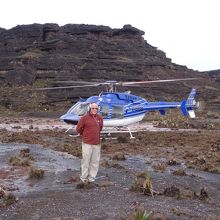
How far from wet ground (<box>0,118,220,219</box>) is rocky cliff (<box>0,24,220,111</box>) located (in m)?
37.4

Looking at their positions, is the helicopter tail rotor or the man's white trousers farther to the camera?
the helicopter tail rotor

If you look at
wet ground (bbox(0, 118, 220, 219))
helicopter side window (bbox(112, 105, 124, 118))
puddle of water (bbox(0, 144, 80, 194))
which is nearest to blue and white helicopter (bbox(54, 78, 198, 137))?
helicopter side window (bbox(112, 105, 124, 118))

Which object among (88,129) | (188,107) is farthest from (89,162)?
(188,107)

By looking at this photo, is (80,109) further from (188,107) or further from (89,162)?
(89,162)

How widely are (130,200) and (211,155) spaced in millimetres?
8256

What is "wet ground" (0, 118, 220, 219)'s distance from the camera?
8781 millimetres

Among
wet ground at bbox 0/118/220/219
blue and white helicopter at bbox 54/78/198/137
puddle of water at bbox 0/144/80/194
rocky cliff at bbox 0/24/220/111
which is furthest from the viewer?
rocky cliff at bbox 0/24/220/111

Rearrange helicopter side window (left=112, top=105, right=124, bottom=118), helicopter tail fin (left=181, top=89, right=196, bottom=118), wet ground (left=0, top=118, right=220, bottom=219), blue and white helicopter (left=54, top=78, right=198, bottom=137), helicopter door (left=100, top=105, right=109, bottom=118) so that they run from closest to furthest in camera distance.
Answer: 1. wet ground (left=0, top=118, right=220, bottom=219)
2. blue and white helicopter (left=54, top=78, right=198, bottom=137)
3. helicopter door (left=100, top=105, right=109, bottom=118)
4. helicopter side window (left=112, top=105, right=124, bottom=118)
5. helicopter tail fin (left=181, top=89, right=196, bottom=118)

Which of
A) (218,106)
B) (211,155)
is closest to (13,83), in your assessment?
(218,106)

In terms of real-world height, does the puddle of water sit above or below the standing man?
below

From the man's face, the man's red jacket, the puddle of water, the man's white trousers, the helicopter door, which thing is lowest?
the puddle of water

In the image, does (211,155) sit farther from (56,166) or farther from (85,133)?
(85,133)

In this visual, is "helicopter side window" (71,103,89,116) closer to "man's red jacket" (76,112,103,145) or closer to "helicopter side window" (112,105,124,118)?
"helicopter side window" (112,105,124,118)

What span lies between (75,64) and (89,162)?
2203 inches
